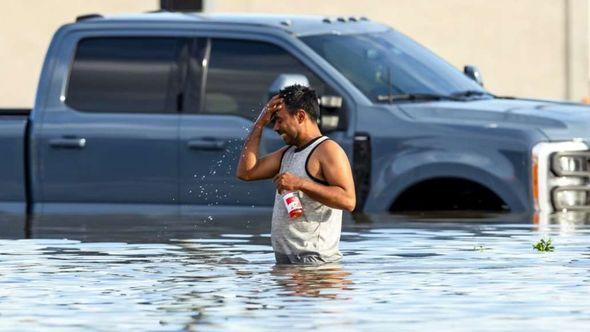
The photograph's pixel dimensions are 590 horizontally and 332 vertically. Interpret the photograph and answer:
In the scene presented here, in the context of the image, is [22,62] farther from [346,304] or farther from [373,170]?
[346,304]

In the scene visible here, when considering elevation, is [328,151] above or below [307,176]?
above

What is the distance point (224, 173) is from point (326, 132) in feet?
2.57

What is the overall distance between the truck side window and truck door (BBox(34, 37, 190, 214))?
245 millimetres

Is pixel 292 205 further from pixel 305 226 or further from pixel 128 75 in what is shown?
pixel 128 75

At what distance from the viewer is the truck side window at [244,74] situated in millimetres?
16031

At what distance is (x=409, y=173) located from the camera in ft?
51.6

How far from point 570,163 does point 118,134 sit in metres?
3.10

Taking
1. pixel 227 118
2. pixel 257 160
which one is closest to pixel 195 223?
pixel 227 118

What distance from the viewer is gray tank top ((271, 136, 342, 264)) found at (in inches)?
489

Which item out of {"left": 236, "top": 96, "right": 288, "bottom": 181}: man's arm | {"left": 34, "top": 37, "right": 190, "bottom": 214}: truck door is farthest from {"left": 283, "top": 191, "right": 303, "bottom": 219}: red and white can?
{"left": 34, "top": 37, "right": 190, "bottom": 214}: truck door

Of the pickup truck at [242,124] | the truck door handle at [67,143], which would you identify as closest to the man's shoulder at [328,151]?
the pickup truck at [242,124]

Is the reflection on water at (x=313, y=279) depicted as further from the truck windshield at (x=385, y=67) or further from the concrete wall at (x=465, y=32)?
the concrete wall at (x=465, y=32)

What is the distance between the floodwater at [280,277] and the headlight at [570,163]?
14.4 inches

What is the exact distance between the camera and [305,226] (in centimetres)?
1247
